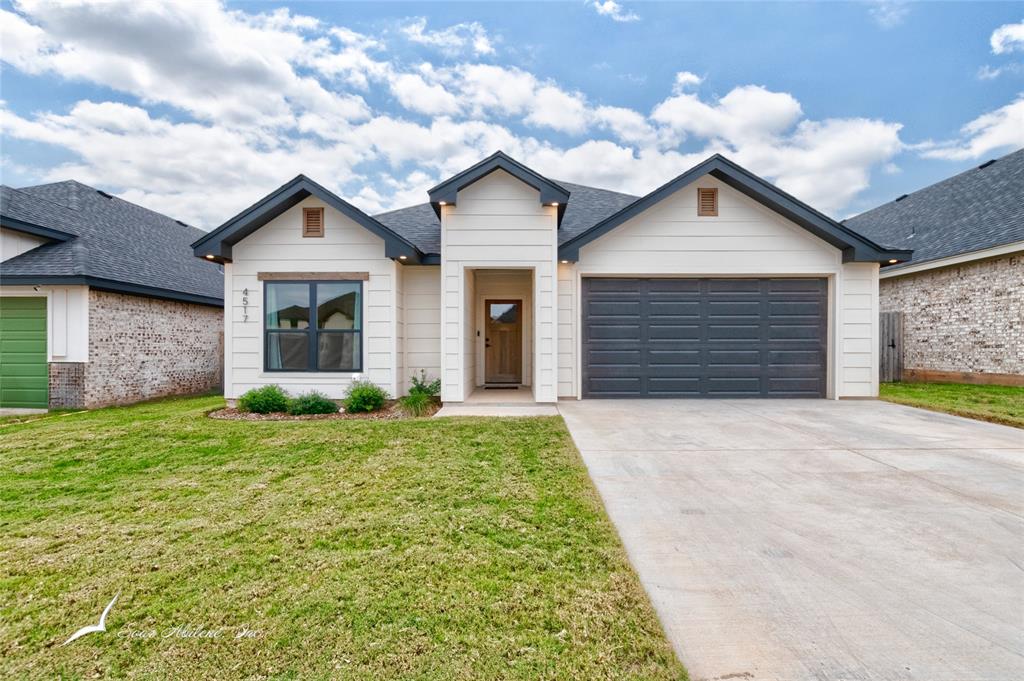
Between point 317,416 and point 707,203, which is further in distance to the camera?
point 707,203

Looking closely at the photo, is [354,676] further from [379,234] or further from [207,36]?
[207,36]

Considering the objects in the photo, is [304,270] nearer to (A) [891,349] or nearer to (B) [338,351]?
(B) [338,351]

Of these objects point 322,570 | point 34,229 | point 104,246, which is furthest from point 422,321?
point 34,229

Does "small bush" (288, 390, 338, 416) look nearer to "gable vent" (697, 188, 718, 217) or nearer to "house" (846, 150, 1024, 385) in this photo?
"gable vent" (697, 188, 718, 217)

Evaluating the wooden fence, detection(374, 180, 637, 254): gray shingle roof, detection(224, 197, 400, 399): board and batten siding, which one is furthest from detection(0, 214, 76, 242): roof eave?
the wooden fence

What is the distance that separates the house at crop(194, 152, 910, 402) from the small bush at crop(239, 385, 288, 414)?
396 mm

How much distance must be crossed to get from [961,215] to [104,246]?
71.3 feet

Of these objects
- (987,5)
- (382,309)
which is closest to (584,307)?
(382,309)

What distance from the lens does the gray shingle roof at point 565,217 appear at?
9.17 meters

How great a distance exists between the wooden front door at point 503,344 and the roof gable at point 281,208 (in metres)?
3.41

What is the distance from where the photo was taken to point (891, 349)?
38.9ft

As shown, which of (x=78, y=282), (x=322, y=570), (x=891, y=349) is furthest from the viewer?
(x=891, y=349)

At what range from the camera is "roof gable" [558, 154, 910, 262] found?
800cm

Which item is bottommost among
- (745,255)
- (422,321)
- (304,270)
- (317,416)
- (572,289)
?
(317,416)
